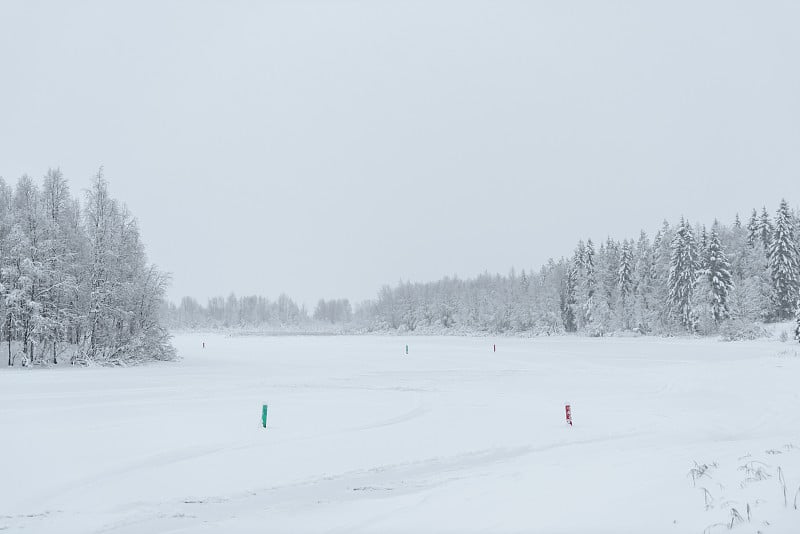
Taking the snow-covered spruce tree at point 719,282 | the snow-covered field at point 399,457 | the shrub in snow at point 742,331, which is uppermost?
the snow-covered spruce tree at point 719,282

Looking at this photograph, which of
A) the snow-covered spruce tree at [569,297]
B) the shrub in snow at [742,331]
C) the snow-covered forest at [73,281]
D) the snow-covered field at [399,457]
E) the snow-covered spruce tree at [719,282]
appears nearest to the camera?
the snow-covered field at [399,457]

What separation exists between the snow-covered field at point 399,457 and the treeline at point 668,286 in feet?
161

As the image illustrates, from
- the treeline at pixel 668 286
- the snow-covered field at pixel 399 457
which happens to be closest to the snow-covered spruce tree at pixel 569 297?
the treeline at pixel 668 286

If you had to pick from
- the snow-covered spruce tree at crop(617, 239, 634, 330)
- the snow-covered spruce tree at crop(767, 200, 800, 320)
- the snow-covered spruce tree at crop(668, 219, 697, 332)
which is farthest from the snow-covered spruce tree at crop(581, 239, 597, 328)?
the snow-covered spruce tree at crop(767, 200, 800, 320)

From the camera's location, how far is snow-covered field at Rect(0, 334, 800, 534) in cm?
797

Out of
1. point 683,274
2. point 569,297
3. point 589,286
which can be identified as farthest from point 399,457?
point 569,297

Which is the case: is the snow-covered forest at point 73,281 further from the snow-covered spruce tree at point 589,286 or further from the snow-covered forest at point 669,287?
the snow-covered spruce tree at point 589,286

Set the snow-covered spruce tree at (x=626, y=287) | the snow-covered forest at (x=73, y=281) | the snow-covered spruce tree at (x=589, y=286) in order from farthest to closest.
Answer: the snow-covered spruce tree at (x=589, y=286)
the snow-covered spruce tree at (x=626, y=287)
the snow-covered forest at (x=73, y=281)

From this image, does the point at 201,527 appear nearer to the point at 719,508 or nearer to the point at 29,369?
the point at 719,508

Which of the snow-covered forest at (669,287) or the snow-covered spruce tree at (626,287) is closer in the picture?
the snow-covered forest at (669,287)

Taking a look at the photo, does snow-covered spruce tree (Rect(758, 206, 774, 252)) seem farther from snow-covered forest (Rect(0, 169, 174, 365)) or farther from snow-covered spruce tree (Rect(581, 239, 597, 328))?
snow-covered forest (Rect(0, 169, 174, 365))

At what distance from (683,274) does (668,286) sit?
10.4ft

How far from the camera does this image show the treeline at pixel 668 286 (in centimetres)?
6956

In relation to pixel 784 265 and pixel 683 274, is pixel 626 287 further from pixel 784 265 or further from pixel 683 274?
pixel 784 265
